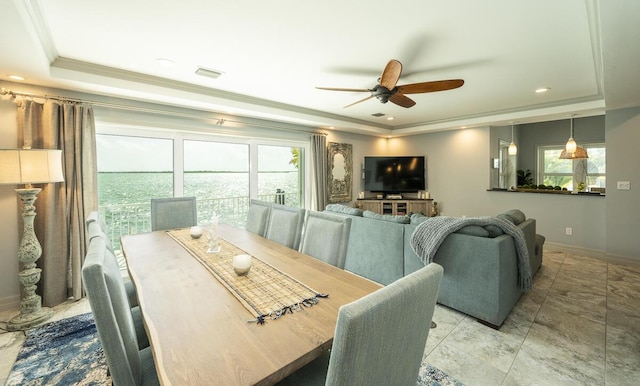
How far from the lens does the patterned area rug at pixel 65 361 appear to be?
180cm

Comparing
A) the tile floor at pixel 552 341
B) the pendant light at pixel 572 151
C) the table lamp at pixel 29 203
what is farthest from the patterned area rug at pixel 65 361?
the pendant light at pixel 572 151

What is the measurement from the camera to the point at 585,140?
6523mm

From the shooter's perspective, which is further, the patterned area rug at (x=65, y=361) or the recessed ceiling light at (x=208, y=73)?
the recessed ceiling light at (x=208, y=73)

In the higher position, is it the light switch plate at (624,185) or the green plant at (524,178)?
the green plant at (524,178)

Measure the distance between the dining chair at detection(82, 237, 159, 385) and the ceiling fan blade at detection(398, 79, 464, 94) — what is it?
2674 mm

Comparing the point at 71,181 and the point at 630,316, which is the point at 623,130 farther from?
the point at 71,181

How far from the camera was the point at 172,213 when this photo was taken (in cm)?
303

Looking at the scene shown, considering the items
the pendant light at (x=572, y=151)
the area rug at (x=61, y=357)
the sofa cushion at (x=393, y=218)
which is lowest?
the area rug at (x=61, y=357)

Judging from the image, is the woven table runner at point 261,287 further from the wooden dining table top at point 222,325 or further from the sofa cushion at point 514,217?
the sofa cushion at point 514,217

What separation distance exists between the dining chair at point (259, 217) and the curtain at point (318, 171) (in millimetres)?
2367

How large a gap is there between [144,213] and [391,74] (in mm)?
3622

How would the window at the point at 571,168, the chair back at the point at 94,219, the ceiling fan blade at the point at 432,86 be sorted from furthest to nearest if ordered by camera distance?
the window at the point at 571,168, the ceiling fan blade at the point at 432,86, the chair back at the point at 94,219

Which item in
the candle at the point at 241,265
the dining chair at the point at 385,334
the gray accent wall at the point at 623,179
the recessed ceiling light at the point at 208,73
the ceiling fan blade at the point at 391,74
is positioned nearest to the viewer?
the dining chair at the point at 385,334

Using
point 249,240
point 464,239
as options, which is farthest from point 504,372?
point 249,240
